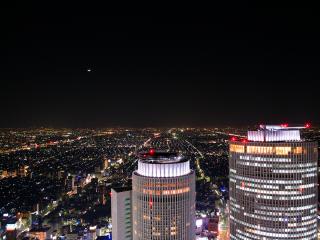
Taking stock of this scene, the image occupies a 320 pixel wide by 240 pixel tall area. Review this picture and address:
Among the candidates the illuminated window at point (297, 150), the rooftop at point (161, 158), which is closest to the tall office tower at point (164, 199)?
the rooftop at point (161, 158)

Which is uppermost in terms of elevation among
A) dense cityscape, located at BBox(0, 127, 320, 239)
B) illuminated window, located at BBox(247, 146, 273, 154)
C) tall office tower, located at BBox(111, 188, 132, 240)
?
illuminated window, located at BBox(247, 146, 273, 154)

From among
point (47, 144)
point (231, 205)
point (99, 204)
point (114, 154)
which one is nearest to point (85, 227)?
point (99, 204)

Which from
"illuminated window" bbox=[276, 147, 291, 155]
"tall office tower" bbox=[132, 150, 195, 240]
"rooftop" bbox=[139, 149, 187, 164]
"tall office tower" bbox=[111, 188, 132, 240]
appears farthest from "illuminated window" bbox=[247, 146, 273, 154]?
"tall office tower" bbox=[111, 188, 132, 240]

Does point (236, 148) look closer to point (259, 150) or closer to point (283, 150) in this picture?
point (259, 150)

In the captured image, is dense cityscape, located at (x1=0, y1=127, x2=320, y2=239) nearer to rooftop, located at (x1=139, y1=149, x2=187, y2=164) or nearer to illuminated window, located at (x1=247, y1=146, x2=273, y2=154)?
illuminated window, located at (x1=247, y1=146, x2=273, y2=154)

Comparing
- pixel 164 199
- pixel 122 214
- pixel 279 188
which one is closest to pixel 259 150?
pixel 279 188

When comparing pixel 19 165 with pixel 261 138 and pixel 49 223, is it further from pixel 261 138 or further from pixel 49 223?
pixel 261 138
